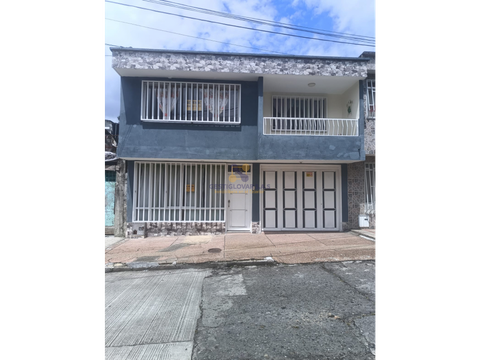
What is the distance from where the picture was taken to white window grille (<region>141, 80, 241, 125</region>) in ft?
26.8

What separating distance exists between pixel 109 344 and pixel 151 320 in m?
0.55

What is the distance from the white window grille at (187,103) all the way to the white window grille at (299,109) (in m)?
1.69

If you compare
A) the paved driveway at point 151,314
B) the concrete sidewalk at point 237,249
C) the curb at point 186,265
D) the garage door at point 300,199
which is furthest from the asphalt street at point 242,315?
the garage door at point 300,199

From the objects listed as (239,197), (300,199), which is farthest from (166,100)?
(300,199)

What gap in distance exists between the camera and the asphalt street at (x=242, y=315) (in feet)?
8.00

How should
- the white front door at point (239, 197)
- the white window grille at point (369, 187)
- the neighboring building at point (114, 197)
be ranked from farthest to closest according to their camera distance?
the white window grille at point (369, 187)
the white front door at point (239, 197)
the neighboring building at point (114, 197)

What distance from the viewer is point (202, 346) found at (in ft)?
8.21

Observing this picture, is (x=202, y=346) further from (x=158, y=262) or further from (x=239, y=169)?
(x=239, y=169)

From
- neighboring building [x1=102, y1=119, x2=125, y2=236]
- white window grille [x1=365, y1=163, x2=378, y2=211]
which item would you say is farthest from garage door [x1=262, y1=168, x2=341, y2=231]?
neighboring building [x1=102, y1=119, x2=125, y2=236]

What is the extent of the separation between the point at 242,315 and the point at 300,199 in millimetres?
6354

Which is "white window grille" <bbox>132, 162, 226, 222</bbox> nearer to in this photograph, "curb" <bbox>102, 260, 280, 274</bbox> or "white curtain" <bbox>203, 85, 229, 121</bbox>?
"white curtain" <bbox>203, 85, 229, 121</bbox>

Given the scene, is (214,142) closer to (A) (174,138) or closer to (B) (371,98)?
(A) (174,138)

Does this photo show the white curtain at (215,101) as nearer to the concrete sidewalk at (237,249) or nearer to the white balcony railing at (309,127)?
the white balcony railing at (309,127)
